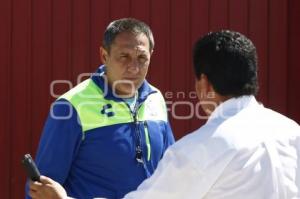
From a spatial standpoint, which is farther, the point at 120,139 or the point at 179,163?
the point at 120,139

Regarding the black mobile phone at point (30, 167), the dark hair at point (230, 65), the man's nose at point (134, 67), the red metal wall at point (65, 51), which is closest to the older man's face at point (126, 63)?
the man's nose at point (134, 67)

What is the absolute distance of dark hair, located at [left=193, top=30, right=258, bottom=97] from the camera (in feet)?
6.72

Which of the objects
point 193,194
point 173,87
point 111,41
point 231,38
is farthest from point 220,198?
point 173,87

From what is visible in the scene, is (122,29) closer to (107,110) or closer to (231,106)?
(107,110)

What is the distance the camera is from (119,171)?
2807 mm

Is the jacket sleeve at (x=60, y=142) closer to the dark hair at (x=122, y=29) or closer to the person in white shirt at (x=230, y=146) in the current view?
the dark hair at (x=122, y=29)

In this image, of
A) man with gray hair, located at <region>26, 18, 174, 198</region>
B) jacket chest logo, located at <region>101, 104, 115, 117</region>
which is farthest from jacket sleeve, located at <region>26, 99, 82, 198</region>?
jacket chest logo, located at <region>101, 104, 115, 117</region>

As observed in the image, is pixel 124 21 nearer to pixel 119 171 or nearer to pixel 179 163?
pixel 119 171

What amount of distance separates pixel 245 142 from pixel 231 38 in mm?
323

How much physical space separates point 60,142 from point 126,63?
47cm

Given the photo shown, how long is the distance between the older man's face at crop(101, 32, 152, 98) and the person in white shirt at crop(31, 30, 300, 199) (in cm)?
82

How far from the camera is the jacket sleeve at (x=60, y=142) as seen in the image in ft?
8.80

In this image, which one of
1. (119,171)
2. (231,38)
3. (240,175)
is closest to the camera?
(240,175)

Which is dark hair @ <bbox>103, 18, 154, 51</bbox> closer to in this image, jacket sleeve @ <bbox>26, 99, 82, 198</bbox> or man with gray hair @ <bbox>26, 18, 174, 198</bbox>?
man with gray hair @ <bbox>26, 18, 174, 198</bbox>
